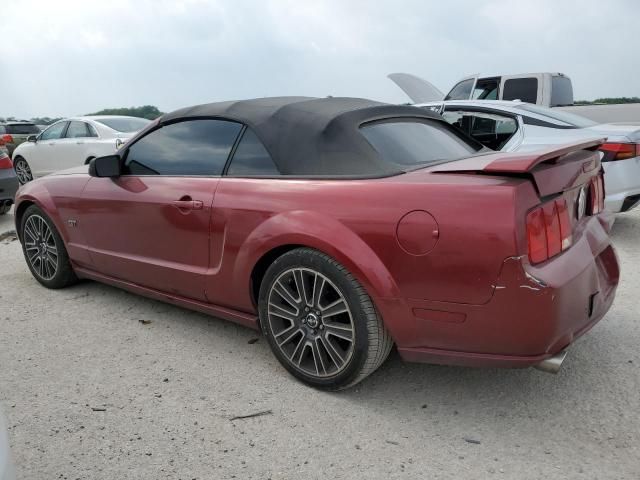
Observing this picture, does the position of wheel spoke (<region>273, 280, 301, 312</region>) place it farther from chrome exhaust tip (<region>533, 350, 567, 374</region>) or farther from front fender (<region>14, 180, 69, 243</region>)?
front fender (<region>14, 180, 69, 243</region>)

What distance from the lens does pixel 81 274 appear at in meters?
4.25

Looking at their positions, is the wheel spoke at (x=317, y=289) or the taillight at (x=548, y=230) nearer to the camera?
the taillight at (x=548, y=230)

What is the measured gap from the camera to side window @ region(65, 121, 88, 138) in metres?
10.3

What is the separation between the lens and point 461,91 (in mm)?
10812

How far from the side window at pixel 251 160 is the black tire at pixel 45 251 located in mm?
1957

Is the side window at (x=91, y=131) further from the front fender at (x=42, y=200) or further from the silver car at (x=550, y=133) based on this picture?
the silver car at (x=550, y=133)

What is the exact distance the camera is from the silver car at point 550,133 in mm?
5395

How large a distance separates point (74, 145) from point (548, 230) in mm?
9839

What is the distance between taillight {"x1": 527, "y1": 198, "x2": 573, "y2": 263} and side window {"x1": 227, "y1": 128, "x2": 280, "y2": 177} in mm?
1326

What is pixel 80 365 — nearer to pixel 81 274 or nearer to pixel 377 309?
pixel 81 274

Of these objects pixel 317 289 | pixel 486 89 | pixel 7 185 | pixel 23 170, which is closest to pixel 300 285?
pixel 317 289

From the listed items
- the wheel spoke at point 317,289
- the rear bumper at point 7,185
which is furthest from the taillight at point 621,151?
the rear bumper at point 7,185

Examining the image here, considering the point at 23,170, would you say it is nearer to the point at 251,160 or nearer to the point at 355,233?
the point at 251,160

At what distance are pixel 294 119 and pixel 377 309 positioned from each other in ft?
3.69
